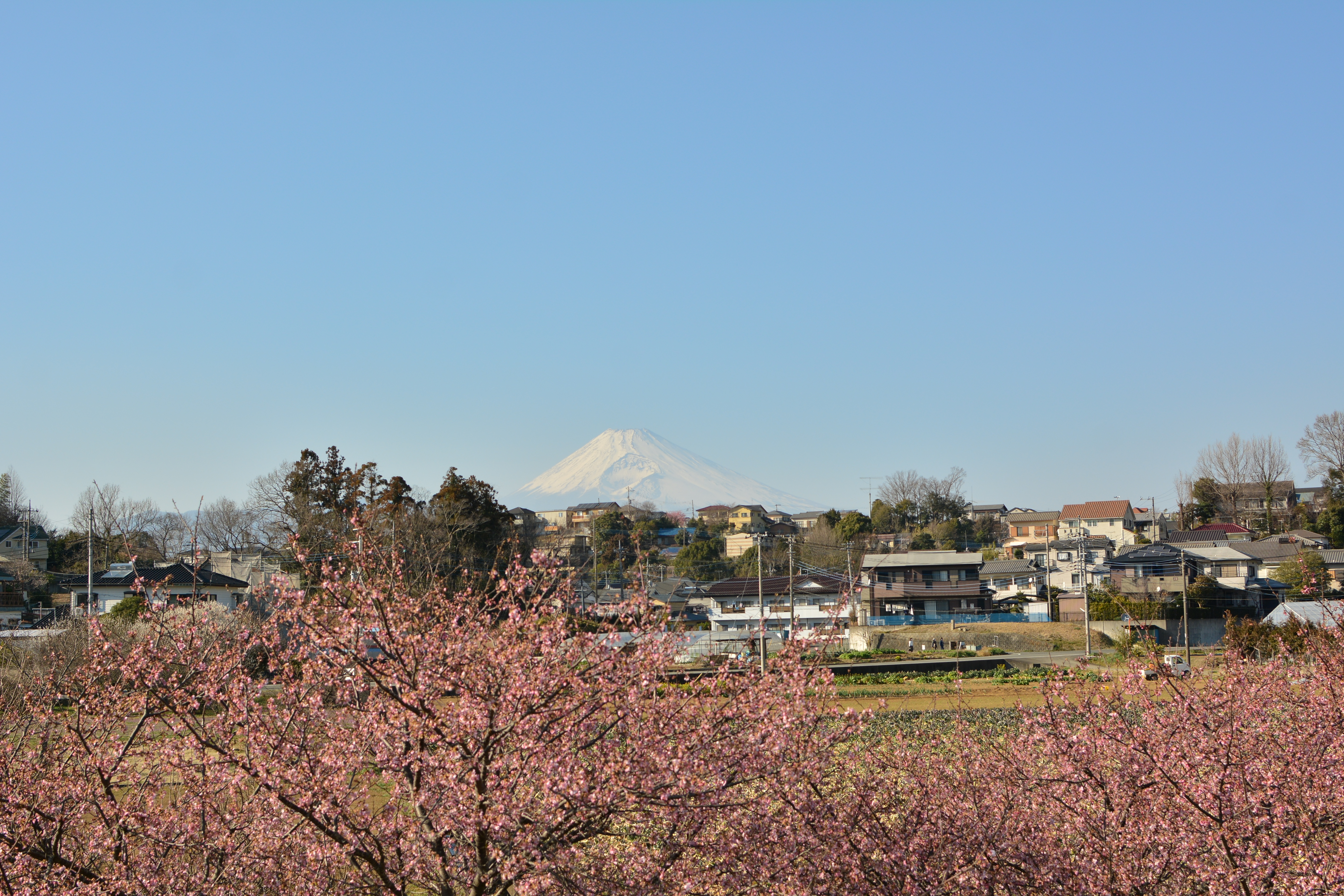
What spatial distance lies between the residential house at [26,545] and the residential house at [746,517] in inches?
2129

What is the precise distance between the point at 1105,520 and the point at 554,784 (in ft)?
272

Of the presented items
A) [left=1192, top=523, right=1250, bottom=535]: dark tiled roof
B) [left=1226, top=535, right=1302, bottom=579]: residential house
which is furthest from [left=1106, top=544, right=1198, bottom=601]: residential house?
[left=1192, top=523, right=1250, bottom=535]: dark tiled roof

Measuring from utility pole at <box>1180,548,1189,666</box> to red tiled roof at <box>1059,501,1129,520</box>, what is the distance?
76.0 feet

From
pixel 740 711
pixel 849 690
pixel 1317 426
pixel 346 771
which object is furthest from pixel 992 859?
pixel 1317 426

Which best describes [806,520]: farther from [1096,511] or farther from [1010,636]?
[1010,636]

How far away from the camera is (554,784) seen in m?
5.25

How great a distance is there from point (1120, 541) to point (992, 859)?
80.1m

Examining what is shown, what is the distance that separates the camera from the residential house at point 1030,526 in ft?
270

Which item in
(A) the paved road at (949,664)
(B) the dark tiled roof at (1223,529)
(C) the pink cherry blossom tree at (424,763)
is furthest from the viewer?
(B) the dark tiled roof at (1223,529)

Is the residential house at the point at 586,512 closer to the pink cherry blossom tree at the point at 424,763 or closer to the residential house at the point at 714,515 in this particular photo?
the residential house at the point at 714,515

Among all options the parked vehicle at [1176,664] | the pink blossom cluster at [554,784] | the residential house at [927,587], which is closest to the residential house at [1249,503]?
the residential house at [927,587]

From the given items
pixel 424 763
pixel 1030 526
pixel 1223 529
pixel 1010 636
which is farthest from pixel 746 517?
pixel 424 763

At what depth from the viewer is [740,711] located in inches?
235

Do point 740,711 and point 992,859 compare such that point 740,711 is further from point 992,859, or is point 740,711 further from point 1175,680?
point 1175,680
